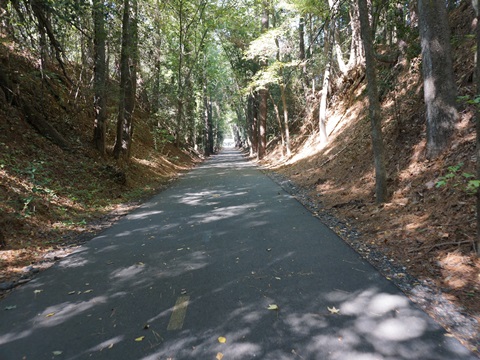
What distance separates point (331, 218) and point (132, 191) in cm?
779

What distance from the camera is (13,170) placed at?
824 centimetres

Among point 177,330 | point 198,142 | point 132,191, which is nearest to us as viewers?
point 177,330

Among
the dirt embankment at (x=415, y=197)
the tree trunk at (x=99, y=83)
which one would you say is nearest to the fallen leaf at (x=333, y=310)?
the dirt embankment at (x=415, y=197)

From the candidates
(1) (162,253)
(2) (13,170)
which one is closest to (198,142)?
(2) (13,170)

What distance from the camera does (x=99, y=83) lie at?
486 inches

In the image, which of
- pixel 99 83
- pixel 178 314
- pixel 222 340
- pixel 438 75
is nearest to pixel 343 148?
pixel 438 75

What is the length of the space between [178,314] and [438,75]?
23.0 feet

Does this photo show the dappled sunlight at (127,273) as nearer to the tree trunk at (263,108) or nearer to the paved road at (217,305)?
the paved road at (217,305)

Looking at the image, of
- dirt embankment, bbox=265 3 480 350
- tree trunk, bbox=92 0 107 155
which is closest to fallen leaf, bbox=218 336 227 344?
dirt embankment, bbox=265 3 480 350

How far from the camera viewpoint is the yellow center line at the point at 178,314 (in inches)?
130

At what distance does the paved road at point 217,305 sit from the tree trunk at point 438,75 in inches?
135

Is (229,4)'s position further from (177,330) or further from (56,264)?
(177,330)

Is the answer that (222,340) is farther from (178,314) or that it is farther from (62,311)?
(62,311)

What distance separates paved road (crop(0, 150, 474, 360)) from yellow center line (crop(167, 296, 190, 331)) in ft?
0.05
